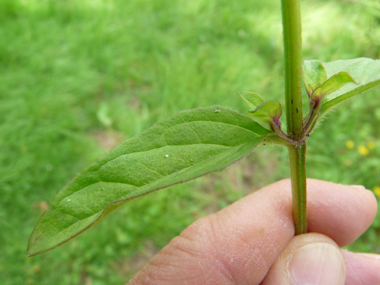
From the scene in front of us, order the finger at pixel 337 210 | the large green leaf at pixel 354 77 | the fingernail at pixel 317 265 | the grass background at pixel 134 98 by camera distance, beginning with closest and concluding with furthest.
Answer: the large green leaf at pixel 354 77 → the fingernail at pixel 317 265 → the finger at pixel 337 210 → the grass background at pixel 134 98

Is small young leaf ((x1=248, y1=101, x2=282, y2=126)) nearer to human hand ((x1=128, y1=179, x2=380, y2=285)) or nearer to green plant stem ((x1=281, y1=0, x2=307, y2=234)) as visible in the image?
green plant stem ((x1=281, y1=0, x2=307, y2=234))

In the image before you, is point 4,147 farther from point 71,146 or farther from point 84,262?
point 84,262

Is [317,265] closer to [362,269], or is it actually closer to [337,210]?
[337,210]

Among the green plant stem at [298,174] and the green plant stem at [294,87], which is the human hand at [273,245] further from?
the green plant stem at [294,87]

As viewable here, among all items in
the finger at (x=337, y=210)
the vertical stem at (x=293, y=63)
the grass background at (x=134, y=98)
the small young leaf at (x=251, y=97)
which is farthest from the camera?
the grass background at (x=134, y=98)

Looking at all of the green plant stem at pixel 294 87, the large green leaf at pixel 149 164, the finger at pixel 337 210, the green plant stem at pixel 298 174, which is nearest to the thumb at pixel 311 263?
the finger at pixel 337 210

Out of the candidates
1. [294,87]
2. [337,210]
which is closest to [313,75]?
[294,87]

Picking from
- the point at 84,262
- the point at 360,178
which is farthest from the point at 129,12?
the point at 360,178
